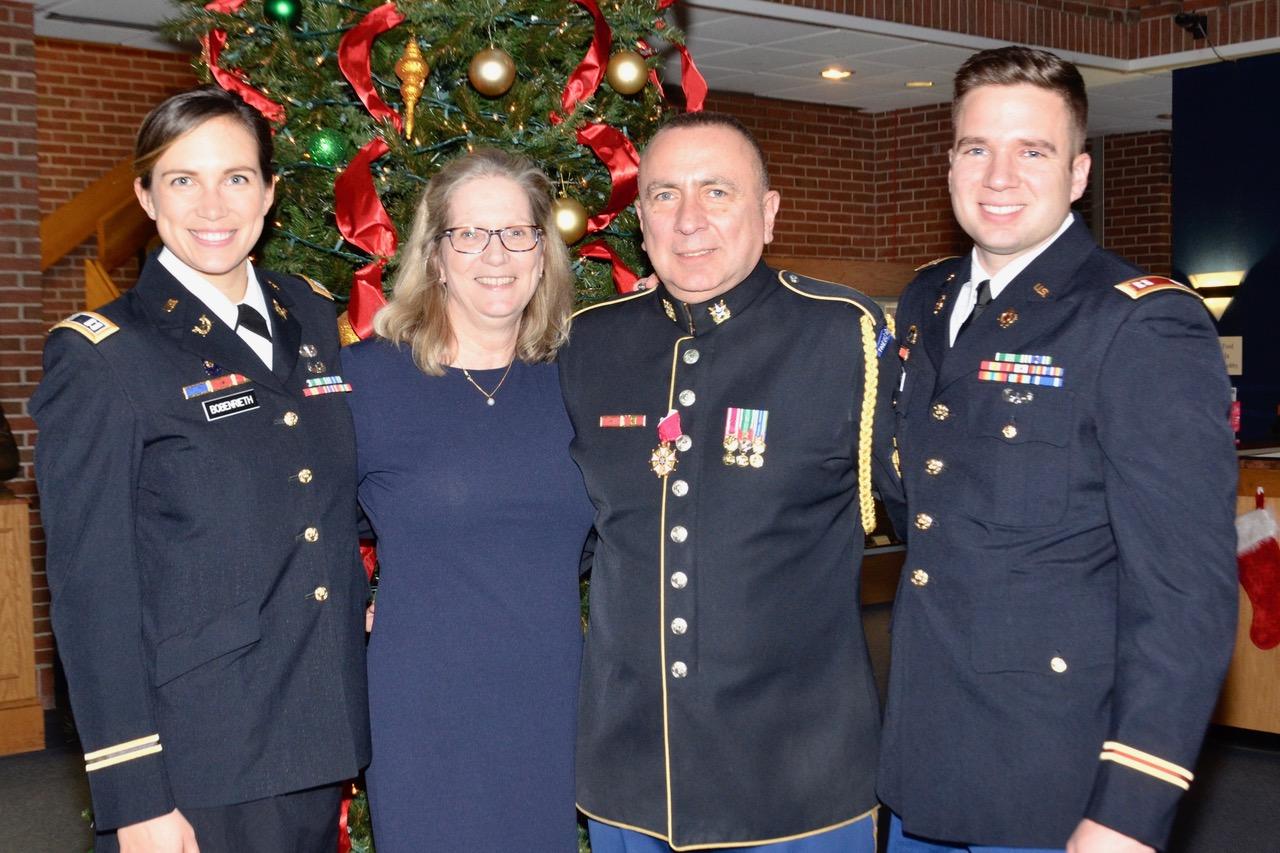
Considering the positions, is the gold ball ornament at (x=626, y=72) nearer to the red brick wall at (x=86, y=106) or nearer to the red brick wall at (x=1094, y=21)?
the red brick wall at (x=1094, y=21)

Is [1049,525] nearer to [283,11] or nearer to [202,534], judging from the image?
[202,534]

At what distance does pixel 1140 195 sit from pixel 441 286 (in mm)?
9768

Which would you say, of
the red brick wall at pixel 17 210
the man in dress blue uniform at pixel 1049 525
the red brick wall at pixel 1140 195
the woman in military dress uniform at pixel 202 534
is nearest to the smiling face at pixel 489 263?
the woman in military dress uniform at pixel 202 534

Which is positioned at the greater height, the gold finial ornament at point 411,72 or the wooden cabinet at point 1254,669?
the gold finial ornament at point 411,72

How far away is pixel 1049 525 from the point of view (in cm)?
179

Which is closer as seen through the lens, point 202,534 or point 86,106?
point 202,534

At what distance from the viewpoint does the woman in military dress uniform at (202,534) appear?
70.4 inches

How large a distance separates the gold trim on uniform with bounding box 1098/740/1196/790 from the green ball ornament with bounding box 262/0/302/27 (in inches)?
74.6

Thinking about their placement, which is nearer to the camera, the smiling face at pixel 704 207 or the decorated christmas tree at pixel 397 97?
the smiling face at pixel 704 207

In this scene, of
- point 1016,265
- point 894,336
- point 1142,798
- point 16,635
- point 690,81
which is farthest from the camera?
point 16,635

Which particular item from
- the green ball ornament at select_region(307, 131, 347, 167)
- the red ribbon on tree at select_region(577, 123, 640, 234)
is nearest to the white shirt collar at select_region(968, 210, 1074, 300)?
the red ribbon on tree at select_region(577, 123, 640, 234)

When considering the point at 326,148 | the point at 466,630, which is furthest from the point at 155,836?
the point at 326,148

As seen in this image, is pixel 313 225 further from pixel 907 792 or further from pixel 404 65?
pixel 907 792

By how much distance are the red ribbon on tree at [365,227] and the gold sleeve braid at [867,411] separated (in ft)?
3.06
